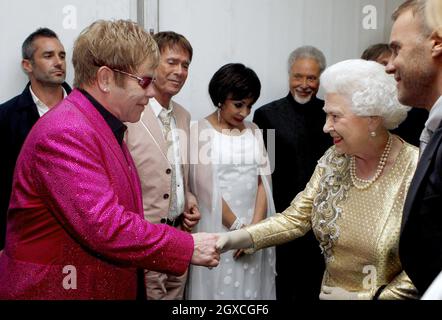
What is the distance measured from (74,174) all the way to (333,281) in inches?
36.0

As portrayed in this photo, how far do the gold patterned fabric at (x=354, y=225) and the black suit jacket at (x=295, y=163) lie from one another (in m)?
0.99

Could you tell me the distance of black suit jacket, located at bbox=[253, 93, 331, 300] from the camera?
2971mm

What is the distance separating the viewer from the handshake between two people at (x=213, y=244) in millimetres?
1651

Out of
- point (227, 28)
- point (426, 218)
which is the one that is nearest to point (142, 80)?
point (426, 218)

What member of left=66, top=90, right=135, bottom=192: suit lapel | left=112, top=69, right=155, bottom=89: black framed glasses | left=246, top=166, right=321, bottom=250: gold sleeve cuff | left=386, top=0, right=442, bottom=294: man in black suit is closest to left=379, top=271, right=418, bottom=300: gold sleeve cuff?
left=386, top=0, right=442, bottom=294: man in black suit

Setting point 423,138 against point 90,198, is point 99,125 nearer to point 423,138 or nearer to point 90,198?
point 90,198

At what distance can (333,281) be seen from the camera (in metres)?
1.85

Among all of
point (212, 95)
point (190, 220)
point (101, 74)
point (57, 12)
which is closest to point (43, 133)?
point (101, 74)

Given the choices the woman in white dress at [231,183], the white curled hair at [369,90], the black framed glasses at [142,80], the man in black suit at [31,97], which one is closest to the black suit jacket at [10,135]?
the man in black suit at [31,97]

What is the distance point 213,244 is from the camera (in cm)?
172

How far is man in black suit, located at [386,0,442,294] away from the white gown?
4.16 ft

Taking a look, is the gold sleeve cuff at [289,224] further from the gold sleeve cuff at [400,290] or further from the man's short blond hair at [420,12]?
the man's short blond hair at [420,12]

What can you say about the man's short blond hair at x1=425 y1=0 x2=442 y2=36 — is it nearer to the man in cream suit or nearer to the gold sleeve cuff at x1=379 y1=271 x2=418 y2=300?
the gold sleeve cuff at x1=379 y1=271 x2=418 y2=300

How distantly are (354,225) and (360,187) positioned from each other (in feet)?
0.41
